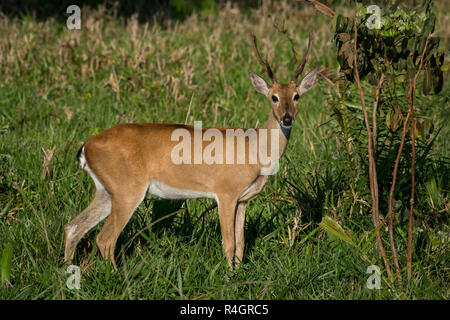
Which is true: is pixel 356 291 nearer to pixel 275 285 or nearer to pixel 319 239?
pixel 275 285

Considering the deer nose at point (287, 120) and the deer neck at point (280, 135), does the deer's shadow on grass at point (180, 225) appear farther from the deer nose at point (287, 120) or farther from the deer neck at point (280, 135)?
the deer nose at point (287, 120)

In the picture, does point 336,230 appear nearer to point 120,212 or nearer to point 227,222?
point 227,222

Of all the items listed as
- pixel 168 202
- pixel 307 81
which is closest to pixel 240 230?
pixel 168 202

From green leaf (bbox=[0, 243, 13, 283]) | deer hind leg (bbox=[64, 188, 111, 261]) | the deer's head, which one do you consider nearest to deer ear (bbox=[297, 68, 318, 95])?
the deer's head

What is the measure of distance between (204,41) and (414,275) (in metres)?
Result: 6.50

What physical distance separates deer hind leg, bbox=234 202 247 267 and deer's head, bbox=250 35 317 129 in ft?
2.52

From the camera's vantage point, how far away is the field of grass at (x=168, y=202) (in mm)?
4160

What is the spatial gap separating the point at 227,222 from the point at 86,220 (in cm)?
110

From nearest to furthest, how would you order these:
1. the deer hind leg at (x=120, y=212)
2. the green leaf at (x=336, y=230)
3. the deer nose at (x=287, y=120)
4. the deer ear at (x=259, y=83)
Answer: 1. the green leaf at (x=336, y=230)
2. the deer hind leg at (x=120, y=212)
3. the deer nose at (x=287, y=120)
4. the deer ear at (x=259, y=83)

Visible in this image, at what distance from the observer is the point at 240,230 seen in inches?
197

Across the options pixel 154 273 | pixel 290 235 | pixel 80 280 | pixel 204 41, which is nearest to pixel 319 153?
pixel 290 235

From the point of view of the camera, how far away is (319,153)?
6.44 meters

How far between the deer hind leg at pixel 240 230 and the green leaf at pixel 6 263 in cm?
170

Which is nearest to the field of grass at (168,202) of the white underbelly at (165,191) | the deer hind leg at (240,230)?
the deer hind leg at (240,230)
